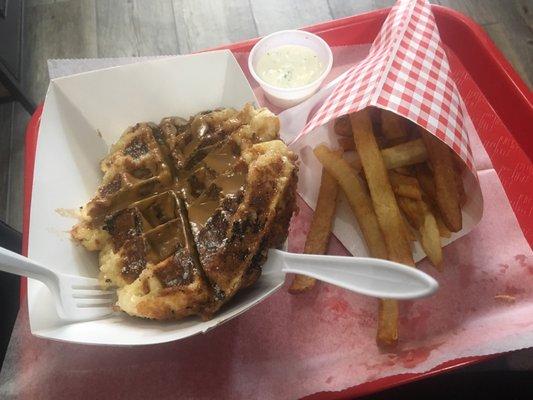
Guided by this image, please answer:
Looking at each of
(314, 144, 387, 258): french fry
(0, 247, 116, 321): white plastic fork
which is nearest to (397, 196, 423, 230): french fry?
(314, 144, 387, 258): french fry

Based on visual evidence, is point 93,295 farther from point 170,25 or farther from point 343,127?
point 170,25

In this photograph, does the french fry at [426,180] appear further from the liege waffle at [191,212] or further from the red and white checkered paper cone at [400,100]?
the liege waffle at [191,212]

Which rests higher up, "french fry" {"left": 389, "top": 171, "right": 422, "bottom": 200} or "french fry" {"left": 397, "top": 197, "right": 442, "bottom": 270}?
"french fry" {"left": 389, "top": 171, "right": 422, "bottom": 200}

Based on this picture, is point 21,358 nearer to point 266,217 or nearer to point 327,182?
→ point 266,217

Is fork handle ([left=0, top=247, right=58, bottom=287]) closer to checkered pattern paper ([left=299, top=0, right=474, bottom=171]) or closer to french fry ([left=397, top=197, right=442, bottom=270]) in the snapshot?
checkered pattern paper ([left=299, top=0, right=474, bottom=171])

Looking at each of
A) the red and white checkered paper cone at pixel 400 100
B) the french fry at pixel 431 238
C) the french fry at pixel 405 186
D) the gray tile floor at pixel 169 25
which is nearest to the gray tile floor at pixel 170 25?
the gray tile floor at pixel 169 25

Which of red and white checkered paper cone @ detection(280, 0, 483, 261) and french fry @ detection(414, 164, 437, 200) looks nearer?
red and white checkered paper cone @ detection(280, 0, 483, 261)

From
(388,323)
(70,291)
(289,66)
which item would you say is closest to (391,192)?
(388,323)
